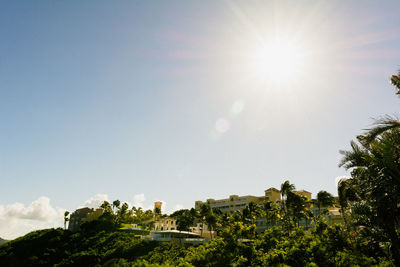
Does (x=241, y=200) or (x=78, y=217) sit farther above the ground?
(x=241, y=200)

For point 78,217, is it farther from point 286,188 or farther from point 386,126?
point 386,126

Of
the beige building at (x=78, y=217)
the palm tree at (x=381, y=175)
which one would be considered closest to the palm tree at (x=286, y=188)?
the palm tree at (x=381, y=175)

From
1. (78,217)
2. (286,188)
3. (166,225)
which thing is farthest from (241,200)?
(78,217)

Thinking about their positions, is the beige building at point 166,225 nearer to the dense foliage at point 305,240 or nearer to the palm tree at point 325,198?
the dense foliage at point 305,240

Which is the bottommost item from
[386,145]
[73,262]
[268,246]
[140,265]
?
[73,262]

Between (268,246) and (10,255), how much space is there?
2643 inches

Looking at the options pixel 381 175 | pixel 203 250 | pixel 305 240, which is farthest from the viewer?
pixel 203 250

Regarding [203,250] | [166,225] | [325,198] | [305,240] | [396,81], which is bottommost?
[166,225]

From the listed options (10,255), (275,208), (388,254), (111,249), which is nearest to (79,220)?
(10,255)

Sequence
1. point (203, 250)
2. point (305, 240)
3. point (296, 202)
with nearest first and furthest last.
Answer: point (305, 240) → point (203, 250) → point (296, 202)

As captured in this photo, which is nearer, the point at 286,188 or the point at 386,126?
the point at 386,126

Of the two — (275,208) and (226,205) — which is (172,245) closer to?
(275,208)

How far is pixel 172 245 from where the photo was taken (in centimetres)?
5544

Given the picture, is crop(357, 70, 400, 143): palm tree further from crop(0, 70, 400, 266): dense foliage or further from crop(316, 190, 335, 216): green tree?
crop(316, 190, 335, 216): green tree
